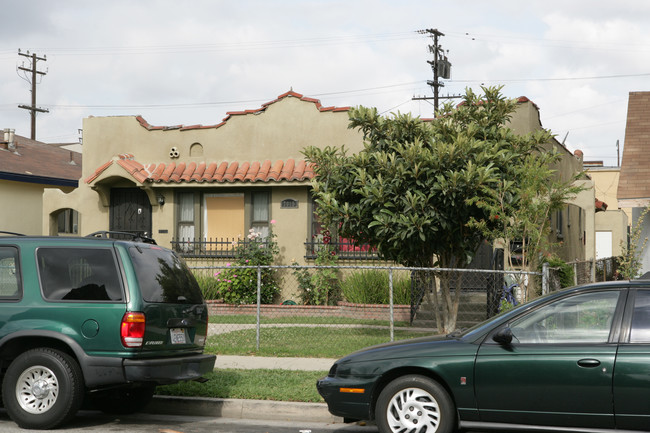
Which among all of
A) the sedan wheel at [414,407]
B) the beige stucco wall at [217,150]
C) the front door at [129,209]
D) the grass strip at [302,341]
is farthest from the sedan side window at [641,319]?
the front door at [129,209]

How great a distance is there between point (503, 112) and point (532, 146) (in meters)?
0.74

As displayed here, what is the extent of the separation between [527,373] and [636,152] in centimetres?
972

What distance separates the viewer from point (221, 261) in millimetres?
19125

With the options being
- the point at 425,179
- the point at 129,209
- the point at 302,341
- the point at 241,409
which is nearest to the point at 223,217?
the point at 129,209

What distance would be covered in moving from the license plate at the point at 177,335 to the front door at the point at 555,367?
3.14 metres

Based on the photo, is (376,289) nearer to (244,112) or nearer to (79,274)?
(244,112)

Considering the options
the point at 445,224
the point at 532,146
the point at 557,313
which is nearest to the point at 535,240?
the point at 445,224

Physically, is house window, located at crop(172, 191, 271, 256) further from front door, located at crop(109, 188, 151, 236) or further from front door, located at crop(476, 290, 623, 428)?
front door, located at crop(476, 290, 623, 428)

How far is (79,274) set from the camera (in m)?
7.90

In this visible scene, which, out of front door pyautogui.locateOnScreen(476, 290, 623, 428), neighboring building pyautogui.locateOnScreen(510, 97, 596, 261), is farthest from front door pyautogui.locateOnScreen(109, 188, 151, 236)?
front door pyautogui.locateOnScreen(476, 290, 623, 428)

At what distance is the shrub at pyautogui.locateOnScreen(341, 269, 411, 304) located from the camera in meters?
17.0

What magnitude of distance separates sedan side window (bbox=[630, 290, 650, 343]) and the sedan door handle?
0.35 meters

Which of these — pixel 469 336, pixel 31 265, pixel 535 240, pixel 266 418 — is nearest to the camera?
pixel 469 336

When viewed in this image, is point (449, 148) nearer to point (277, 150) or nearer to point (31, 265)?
point (31, 265)
